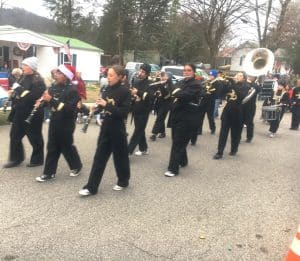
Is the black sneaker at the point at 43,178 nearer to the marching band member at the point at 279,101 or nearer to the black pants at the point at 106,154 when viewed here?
the black pants at the point at 106,154

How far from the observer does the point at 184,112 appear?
6711 millimetres

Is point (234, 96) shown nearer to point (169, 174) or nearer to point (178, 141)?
point (178, 141)

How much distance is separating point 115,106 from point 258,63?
7514 mm

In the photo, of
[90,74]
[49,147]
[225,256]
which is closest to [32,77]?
[49,147]

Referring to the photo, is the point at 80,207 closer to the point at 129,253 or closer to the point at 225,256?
the point at 129,253

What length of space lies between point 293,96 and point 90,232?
1072 centimetres

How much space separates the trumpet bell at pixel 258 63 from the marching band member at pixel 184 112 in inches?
186

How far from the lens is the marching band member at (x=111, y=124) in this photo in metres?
5.45

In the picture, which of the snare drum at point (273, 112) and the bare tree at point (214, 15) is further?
the bare tree at point (214, 15)

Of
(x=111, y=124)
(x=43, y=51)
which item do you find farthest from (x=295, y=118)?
(x=43, y=51)

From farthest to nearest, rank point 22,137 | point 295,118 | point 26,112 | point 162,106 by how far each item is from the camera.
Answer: point 295,118, point 162,106, point 22,137, point 26,112

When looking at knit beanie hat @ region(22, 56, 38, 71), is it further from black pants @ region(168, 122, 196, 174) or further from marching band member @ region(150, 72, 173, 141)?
marching band member @ region(150, 72, 173, 141)

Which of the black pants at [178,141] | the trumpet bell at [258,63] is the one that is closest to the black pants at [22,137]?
the black pants at [178,141]

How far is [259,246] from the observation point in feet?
14.3
